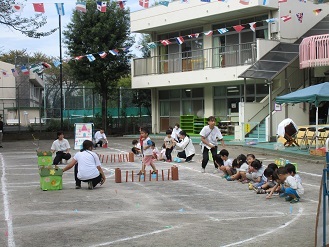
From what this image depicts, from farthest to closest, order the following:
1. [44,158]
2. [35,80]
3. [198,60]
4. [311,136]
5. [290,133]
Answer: [35,80] < [198,60] < [290,133] < [311,136] < [44,158]

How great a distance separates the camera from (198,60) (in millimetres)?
35594

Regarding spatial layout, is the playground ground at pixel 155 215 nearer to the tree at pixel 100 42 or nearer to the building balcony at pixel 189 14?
the building balcony at pixel 189 14

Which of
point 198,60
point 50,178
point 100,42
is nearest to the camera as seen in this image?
point 50,178

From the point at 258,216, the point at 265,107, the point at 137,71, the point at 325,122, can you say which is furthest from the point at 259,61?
the point at 258,216

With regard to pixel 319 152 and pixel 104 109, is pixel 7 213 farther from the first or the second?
pixel 104 109

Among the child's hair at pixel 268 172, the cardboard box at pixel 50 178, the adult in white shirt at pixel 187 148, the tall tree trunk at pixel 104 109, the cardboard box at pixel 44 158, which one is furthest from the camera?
the tall tree trunk at pixel 104 109

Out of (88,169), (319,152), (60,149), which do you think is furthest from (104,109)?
(88,169)

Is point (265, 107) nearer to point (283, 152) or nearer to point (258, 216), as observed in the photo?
point (283, 152)

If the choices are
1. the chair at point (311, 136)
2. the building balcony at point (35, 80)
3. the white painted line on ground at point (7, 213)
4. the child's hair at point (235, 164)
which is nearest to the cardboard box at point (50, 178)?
the white painted line on ground at point (7, 213)

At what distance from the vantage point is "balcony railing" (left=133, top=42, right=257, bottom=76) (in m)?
32.0

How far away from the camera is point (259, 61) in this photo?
30.2m

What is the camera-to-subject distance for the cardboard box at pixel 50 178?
13.3 meters

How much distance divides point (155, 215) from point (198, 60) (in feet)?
86.1

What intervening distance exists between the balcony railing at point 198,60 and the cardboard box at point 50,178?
19673mm
